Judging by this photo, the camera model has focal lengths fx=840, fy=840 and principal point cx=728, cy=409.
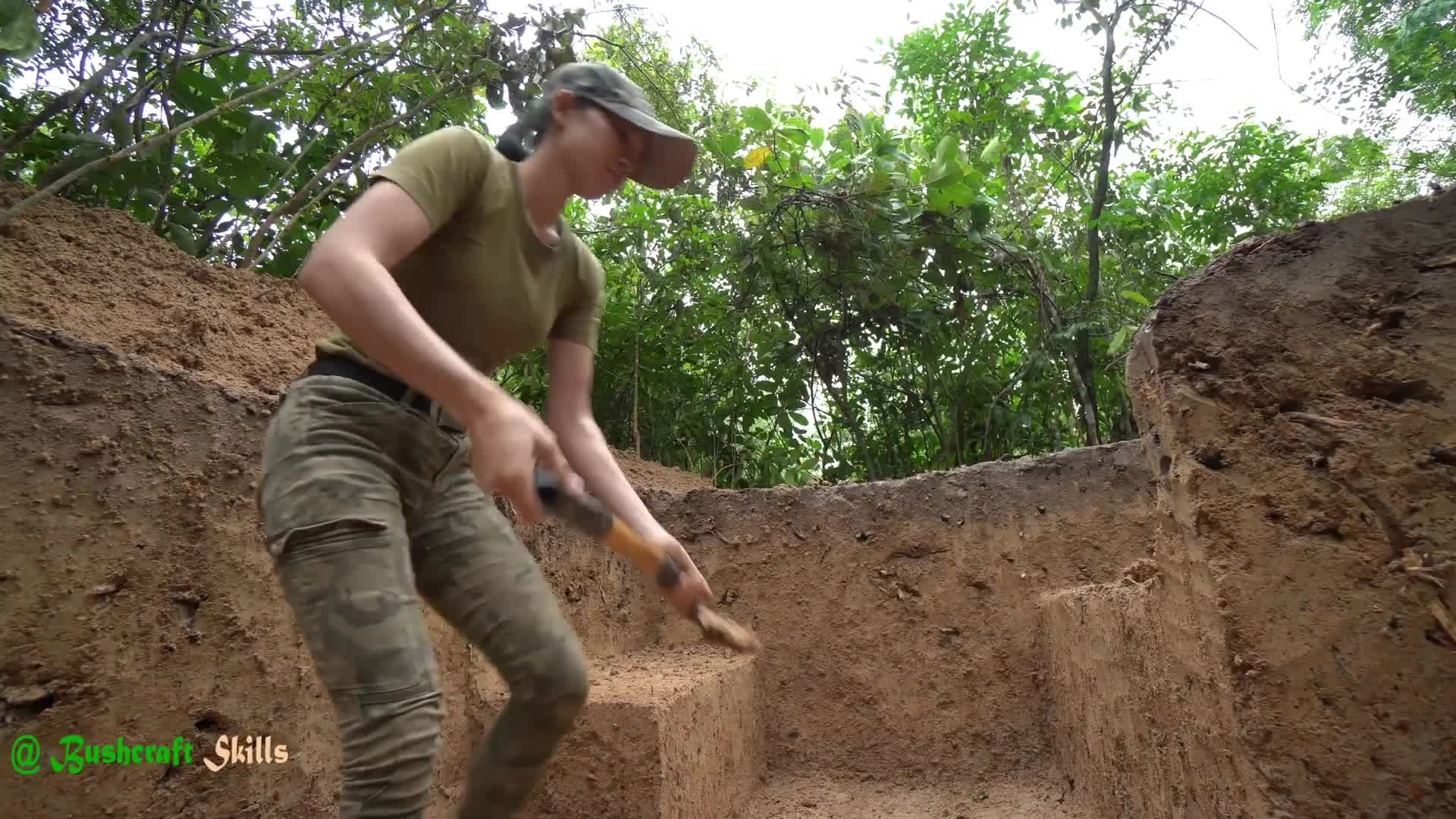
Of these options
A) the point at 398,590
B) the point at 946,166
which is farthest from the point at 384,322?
the point at 946,166

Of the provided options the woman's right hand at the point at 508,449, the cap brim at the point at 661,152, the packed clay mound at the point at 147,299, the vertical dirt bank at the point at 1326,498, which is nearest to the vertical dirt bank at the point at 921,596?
the vertical dirt bank at the point at 1326,498

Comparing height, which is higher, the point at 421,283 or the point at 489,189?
the point at 489,189

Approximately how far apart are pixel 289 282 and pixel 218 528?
1.48 metres

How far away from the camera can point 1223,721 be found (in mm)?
1471

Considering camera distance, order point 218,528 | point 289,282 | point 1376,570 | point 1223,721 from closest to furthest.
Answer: point 1376,570 < point 1223,721 < point 218,528 < point 289,282

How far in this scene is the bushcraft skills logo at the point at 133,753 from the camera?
143 cm

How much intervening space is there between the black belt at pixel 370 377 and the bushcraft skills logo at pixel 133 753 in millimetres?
890

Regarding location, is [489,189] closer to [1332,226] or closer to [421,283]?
[421,283]

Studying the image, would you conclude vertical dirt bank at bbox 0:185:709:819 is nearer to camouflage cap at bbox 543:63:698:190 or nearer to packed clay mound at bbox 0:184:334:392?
packed clay mound at bbox 0:184:334:392

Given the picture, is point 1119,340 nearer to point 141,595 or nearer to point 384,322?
point 384,322

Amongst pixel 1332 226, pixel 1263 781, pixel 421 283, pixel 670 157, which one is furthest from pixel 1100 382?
pixel 421 283

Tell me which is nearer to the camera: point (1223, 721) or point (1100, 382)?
point (1223, 721)

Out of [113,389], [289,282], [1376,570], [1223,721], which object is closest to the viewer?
[1376,570]

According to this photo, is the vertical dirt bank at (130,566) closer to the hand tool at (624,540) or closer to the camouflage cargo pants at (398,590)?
the camouflage cargo pants at (398,590)
